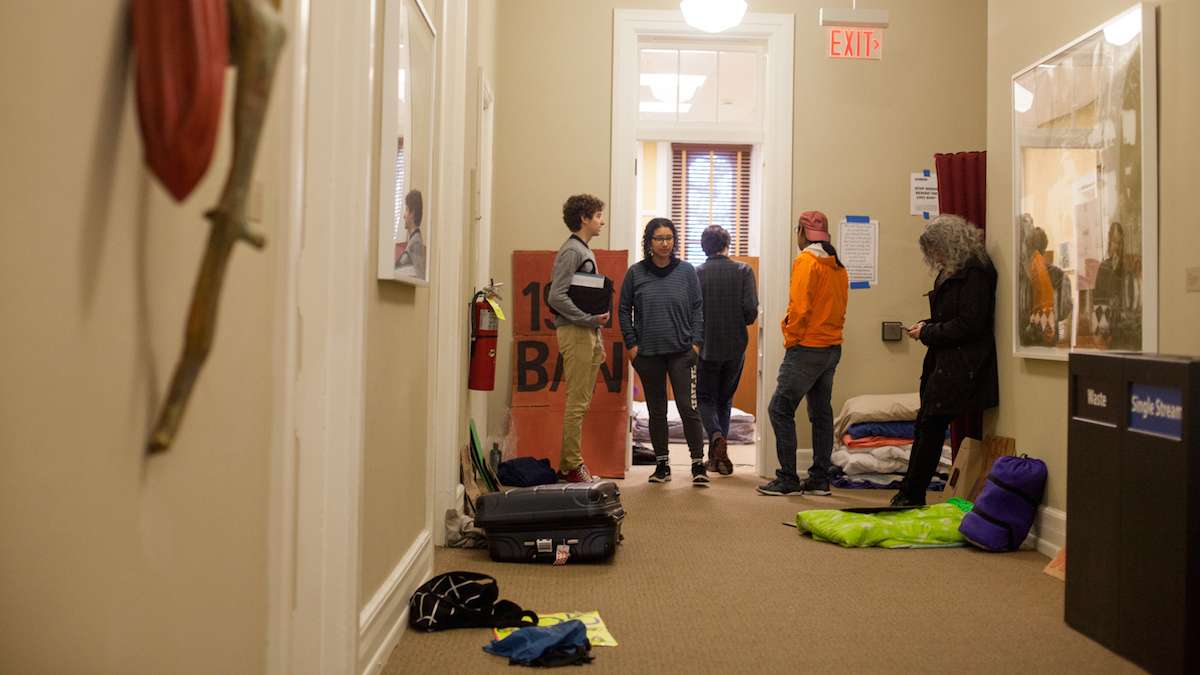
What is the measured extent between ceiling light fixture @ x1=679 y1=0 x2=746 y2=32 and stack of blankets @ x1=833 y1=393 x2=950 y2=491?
7.80ft

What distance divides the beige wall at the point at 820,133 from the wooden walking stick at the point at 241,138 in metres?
5.72

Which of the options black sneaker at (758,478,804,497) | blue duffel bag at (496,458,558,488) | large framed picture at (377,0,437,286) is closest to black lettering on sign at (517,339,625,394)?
blue duffel bag at (496,458,558,488)

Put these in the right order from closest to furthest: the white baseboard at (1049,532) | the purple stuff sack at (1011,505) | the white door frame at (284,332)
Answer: the white door frame at (284,332) → the white baseboard at (1049,532) → the purple stuff sack at (1011,505)

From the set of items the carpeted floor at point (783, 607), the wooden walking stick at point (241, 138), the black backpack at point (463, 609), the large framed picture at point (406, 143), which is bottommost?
the carpeted floor at point (783, 607)

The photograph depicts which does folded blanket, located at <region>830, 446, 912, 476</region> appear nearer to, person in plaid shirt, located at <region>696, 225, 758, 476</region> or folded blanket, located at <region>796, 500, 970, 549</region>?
person in plaid shirt, located at <region>696, 225, 758, 476</region>

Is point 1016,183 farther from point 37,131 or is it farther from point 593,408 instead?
point 37,131

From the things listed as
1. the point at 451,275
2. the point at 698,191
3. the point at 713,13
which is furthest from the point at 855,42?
the point at 698,191

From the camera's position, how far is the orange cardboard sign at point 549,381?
20.9 feet

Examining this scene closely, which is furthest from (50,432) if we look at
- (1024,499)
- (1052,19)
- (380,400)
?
(1052,19)

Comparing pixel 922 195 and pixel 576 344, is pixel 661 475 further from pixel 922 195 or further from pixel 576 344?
pixel 922 195

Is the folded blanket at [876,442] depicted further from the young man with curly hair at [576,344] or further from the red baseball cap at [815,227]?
the young man with curly hair at [576,344]

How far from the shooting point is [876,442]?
20.9 ft

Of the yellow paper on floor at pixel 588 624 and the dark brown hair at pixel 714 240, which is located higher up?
the dark brown hair at pixel 714 240

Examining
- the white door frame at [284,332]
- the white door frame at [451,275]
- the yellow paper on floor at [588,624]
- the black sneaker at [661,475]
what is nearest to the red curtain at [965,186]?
the black sneaker at [661,475]
